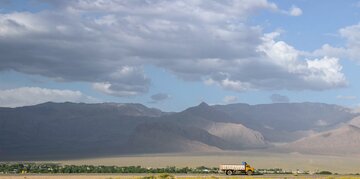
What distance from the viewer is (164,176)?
56.2 metres

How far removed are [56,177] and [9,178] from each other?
4.89 m

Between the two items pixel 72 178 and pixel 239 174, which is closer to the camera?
pixel 72 178

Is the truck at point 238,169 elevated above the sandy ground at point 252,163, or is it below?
below

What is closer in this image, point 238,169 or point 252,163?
point 238,169

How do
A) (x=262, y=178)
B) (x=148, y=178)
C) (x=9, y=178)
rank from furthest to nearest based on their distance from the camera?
1. (x=9, y=178)
2. (x=262, y=178)
3. (x=148, y=178)

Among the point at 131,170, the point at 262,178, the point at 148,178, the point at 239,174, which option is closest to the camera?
the point at 148,178

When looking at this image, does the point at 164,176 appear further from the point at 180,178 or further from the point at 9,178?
the point at 9,178

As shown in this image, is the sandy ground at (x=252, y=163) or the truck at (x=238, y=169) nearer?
the truck at (x=238, y=169)

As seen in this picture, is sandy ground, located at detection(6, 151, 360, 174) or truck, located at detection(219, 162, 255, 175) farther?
sandy ground, located at detection(6, 151, 360, 174)

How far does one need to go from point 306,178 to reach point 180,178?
13837 millimetres

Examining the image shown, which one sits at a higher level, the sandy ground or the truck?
the sandy ground

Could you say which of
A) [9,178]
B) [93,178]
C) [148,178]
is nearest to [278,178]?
[148,178]

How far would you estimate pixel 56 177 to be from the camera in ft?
208

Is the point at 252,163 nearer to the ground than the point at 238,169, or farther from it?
farther from it
